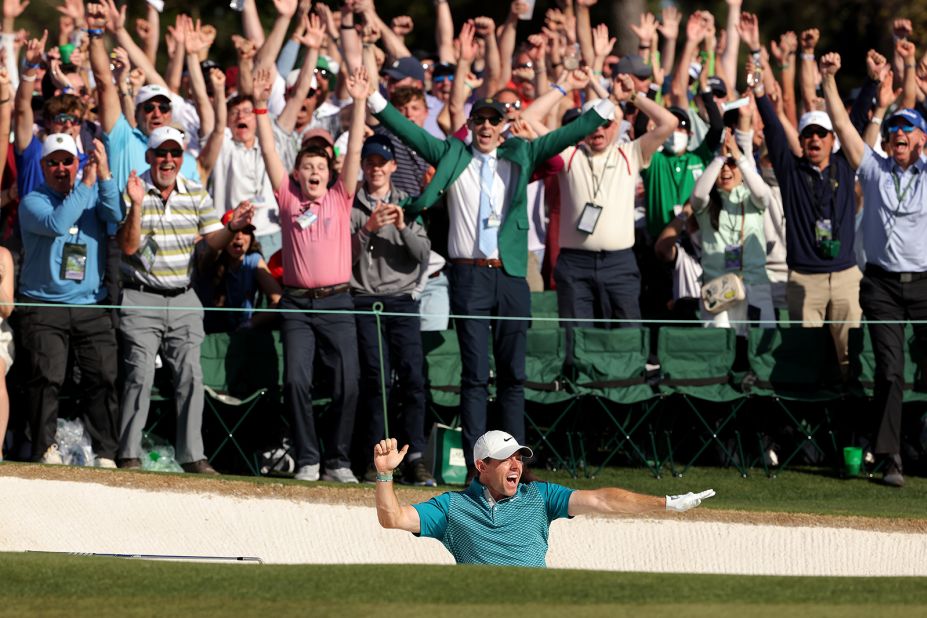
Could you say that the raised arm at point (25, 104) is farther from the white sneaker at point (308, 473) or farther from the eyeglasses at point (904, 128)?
the eyeglasses at point (904, 128)

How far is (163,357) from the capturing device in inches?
497

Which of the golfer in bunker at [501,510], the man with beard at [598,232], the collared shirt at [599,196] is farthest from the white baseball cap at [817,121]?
the golfer in bunker at [501,510]

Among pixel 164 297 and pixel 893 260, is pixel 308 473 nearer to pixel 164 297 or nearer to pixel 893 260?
pixel 164 297

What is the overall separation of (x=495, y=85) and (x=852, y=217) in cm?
381

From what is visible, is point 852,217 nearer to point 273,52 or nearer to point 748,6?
point 273,52

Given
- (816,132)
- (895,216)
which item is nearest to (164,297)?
(816,132)

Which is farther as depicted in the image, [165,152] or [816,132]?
[816,132]

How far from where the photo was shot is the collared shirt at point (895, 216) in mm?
13039

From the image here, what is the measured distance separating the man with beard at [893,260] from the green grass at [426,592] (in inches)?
169

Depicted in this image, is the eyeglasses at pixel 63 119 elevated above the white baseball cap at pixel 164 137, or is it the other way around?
the eyeglasses at pixel 63 119

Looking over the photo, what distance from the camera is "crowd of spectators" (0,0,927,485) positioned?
12.5 meters

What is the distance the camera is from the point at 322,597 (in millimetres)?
8016

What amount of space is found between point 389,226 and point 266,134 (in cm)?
110

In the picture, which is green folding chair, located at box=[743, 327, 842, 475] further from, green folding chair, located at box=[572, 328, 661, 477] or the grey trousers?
the grey trousers
